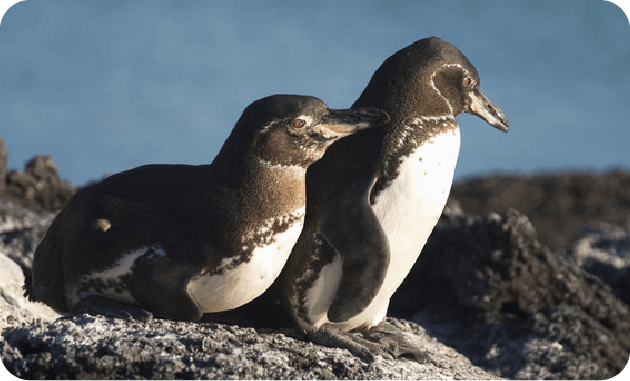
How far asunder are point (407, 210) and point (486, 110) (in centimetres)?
89

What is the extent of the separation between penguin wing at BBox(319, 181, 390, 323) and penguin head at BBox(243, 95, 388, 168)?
0.30 metres

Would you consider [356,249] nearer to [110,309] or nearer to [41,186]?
[110,309]

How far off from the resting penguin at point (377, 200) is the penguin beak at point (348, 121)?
0.17 metres

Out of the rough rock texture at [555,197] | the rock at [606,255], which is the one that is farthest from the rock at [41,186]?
the rough rock texture at [555,197]

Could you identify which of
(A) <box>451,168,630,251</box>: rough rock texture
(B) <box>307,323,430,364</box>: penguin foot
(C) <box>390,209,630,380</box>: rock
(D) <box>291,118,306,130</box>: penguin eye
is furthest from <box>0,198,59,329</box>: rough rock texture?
(A) <box>451,168,630,251</box>: rough rock texture

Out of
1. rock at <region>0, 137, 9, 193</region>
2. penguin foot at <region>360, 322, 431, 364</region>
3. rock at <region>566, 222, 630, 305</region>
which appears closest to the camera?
penguin foot at <region>360, 322, 431, 364</region>

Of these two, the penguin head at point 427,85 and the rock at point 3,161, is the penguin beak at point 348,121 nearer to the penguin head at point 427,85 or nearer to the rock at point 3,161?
the penguin head at point 427,85

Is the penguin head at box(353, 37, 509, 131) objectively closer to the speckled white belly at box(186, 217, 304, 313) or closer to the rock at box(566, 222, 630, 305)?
the speckled white belly at box(186, 217, 304, 313)

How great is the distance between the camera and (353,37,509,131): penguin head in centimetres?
471

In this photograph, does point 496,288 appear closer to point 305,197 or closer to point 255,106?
point 305,197

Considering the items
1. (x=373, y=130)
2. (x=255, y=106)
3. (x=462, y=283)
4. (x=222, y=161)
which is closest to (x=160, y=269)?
(x=222, y=161)

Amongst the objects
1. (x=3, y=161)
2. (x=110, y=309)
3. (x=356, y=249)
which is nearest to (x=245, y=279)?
(x=356, y=249)

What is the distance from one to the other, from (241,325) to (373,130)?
1.27 meters

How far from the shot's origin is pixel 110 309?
4.30 m
